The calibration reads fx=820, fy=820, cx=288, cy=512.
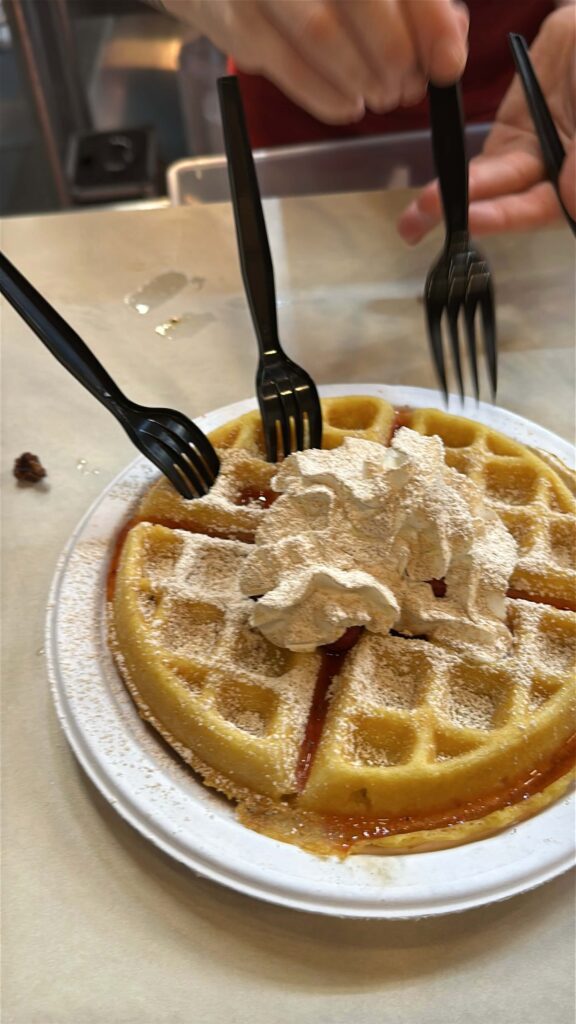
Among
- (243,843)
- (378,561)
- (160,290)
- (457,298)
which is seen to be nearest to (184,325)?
(160,290)

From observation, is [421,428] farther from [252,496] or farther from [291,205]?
[291,205]

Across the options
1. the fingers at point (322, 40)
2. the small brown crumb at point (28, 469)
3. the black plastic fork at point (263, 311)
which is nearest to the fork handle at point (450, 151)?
the fingers at point (322, 40)

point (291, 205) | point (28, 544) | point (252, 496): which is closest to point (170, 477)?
point (252, 496)

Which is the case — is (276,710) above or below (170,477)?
below

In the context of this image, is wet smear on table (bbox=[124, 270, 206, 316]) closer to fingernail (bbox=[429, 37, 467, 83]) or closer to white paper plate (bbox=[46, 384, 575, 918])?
fingernail (bbox=[429, 37, 467, 83])

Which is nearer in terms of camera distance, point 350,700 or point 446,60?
point 350,700

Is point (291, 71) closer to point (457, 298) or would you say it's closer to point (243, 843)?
point (457, 298)
